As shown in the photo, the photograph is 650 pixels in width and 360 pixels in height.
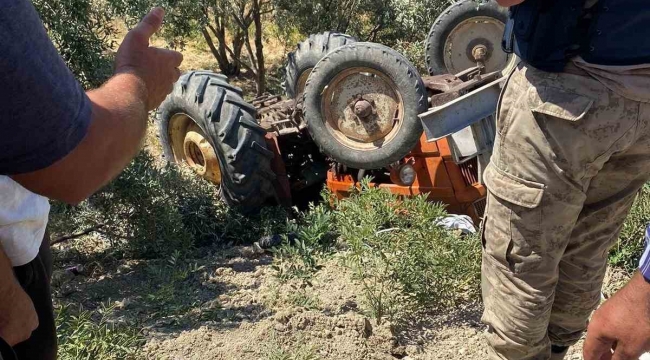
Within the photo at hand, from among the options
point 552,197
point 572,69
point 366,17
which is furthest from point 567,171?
point 366,17

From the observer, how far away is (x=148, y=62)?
5.76 feet

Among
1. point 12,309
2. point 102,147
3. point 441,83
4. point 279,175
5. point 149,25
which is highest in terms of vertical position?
point 149,25

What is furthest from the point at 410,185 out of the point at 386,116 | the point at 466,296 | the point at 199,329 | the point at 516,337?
the point at 516,337

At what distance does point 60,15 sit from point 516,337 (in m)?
3.23

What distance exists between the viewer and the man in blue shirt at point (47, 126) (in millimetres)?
1265

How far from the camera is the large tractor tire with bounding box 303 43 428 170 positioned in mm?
4234

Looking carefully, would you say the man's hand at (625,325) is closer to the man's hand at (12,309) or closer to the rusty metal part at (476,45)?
the man's hand at (12,309)

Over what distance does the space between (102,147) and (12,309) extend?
44cm

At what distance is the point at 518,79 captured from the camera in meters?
2.24

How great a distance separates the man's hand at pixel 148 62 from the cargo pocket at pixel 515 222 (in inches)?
45.4

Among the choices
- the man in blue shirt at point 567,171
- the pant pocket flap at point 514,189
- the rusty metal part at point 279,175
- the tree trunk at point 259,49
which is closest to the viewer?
the man in blue shirt at point 567,171

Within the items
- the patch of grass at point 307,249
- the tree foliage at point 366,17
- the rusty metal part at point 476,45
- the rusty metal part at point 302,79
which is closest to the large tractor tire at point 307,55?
the rusty metal part at point 302,79

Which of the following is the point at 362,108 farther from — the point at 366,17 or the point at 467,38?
the point at 366,17

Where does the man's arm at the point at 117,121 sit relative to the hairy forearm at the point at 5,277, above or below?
above
